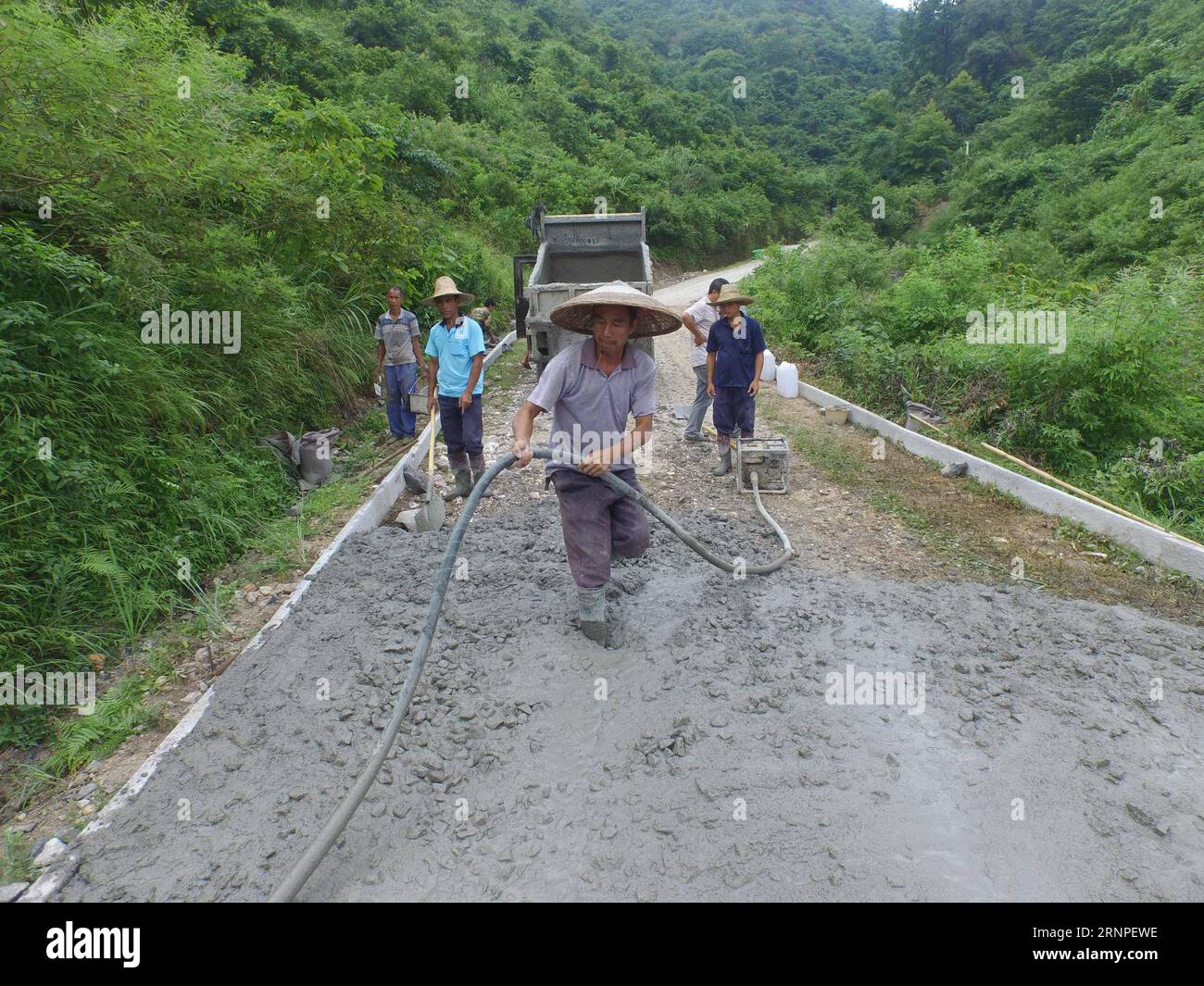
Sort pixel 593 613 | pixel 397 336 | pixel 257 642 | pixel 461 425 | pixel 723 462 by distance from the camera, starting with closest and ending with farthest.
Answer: pixel 593 613, pixel 257 642, pixel 461 425, pixel 723 462, pixel 397 336

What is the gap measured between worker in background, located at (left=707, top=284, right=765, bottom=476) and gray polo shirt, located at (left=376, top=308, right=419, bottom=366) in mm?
3152

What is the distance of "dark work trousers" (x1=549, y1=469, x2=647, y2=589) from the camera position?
11.2 ft

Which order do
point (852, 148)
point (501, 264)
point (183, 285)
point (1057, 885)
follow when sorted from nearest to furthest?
point (1057, 885) < point (183, 285) < point (501, 264) < point (852, 148)

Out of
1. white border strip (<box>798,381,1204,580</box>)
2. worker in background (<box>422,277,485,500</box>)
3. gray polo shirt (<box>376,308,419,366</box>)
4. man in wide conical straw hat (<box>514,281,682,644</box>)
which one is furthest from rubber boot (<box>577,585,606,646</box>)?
gray polo shirt (<box>376,308,419,366</box>)

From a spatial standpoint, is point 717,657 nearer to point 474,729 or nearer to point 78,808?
point 474,729

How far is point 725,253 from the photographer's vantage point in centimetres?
2981

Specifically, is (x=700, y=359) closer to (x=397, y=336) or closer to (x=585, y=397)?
(x=397, y=336)

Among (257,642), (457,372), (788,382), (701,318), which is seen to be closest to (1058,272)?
(788,382)

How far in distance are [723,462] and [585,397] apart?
11.2 ft

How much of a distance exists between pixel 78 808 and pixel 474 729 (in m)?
1.68

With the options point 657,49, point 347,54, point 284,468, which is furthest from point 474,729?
point 657,49

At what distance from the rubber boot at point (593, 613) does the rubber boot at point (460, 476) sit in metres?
2.69

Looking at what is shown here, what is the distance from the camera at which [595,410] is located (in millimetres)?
3396

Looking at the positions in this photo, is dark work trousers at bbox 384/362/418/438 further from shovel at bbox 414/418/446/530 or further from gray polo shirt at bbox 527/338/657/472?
gray polo shirt at bbox 527/338/657/472
